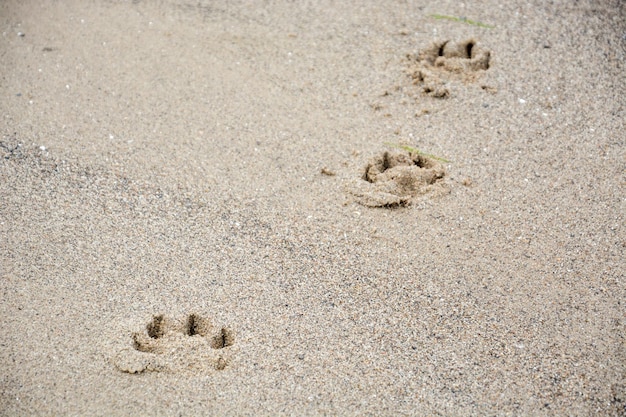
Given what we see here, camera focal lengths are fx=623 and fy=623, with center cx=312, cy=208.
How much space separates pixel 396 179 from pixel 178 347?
3.68 ft

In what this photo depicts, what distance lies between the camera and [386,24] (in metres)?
3.30

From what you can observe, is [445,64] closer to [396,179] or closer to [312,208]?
[396,179]

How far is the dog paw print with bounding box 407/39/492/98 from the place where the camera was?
299 cm

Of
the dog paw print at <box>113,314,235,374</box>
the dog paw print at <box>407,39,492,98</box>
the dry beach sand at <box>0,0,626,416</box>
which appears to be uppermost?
the dog paw print at <box>407,39,492,98</box>

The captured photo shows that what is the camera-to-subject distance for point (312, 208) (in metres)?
2.55

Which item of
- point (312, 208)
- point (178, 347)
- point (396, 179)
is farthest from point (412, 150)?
point (178, 347)

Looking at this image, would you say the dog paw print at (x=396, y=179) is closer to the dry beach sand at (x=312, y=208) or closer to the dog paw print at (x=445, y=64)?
the dry beach sand at (x=312, y=208)

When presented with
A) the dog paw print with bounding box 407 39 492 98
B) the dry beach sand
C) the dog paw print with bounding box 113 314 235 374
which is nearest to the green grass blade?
the dry beach sand

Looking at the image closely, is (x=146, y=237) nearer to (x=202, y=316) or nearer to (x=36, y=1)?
(x=202, y=316)

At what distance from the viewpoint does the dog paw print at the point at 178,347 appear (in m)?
2.04

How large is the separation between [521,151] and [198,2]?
1.93 meters

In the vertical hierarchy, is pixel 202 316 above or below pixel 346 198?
below

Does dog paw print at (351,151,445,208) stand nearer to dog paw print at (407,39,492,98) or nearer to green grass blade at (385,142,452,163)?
green grass blade at (385,142,452,163)

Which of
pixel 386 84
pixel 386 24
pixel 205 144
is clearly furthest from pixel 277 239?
pixel 386 24
